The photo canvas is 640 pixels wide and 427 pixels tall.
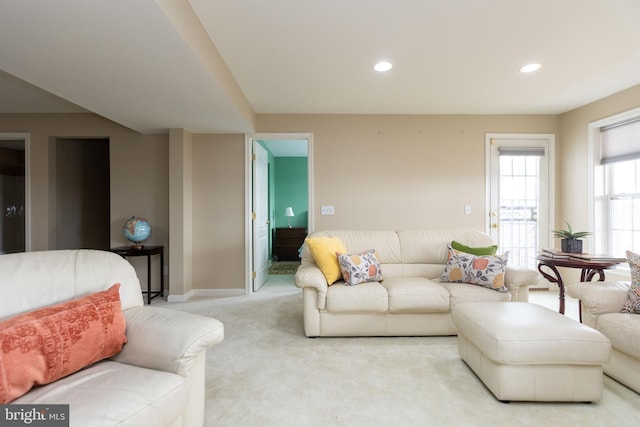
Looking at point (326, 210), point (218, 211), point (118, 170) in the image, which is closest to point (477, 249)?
point (326, 210)

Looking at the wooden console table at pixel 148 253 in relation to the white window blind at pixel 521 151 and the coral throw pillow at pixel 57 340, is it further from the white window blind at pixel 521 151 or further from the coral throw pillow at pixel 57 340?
the white window blind at pixel 521 151

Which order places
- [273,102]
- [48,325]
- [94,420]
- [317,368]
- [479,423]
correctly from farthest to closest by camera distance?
[273,102] → [317,368] → [479,423] → [48,325] → [94,420]

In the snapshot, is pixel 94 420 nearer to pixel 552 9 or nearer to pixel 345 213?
pixel 552 9

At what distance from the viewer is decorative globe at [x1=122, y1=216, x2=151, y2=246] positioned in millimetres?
3766

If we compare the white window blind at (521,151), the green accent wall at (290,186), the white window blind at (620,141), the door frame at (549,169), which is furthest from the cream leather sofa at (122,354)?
the green accent wall at (290,186)

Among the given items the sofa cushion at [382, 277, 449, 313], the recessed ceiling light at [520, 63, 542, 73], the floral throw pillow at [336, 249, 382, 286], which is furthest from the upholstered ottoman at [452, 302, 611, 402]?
the recessed ceiling light at [520, 63, 542, 73]

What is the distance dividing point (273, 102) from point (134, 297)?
2.75m

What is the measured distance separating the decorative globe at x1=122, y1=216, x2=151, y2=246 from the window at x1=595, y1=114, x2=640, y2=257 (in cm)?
558

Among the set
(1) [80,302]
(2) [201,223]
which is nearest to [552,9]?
(1) [80,302]

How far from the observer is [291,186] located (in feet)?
23.2

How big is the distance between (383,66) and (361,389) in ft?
8.59

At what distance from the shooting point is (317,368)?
85.5 inches

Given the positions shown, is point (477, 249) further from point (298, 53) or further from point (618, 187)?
point (298, 53)

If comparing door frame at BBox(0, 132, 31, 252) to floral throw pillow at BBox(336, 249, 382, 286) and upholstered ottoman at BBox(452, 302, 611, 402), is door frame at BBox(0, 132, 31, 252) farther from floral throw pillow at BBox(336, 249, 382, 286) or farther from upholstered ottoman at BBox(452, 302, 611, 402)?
upholstered ottoman at BBox(452, 302, 611, 402)
